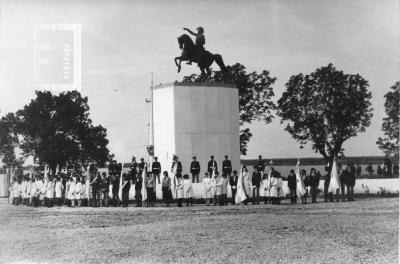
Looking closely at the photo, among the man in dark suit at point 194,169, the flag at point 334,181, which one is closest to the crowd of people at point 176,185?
the man in dark suit at point 194,169

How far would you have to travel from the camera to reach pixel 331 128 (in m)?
45.0

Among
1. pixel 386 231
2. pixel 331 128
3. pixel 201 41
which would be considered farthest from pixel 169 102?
pixel 331 128

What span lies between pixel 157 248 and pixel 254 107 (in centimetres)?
3510

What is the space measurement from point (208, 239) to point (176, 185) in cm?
1083

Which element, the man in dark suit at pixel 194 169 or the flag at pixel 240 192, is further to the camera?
the man in dark suit at pixel 194 169

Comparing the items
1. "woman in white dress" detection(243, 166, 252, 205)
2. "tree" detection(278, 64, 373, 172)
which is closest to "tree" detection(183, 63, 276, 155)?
"tree" detection(278, 64, 373, 172)

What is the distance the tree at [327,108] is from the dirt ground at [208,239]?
97.6ft

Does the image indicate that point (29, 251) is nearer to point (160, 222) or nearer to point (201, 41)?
point (160, 222)

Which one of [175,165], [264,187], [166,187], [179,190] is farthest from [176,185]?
[264,187]

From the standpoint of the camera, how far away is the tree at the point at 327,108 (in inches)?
Answer: 1759

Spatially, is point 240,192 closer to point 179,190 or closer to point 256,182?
point 256,182

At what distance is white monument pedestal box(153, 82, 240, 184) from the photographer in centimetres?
2686

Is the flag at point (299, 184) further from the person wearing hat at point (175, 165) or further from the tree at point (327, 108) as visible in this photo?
the tree at point (327, 108)

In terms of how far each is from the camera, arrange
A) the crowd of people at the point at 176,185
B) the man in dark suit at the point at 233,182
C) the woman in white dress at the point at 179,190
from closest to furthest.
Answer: the woman in white dress at the point at 179,190
the crowd of people at the point at 176,185
the man in dark suit at the point at 233,182
